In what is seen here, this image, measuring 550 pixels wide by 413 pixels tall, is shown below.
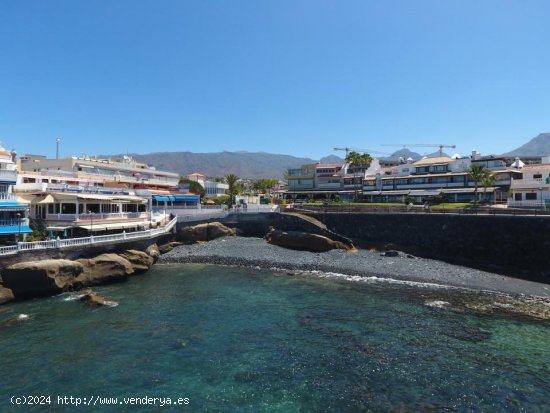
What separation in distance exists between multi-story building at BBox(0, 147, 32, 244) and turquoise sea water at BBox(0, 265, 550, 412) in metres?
8.20

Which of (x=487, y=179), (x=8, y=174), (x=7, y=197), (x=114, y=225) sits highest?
(x=8, y=174)

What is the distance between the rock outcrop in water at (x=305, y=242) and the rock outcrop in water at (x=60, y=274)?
19.8 meters

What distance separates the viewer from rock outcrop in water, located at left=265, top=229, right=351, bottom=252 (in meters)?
48.7

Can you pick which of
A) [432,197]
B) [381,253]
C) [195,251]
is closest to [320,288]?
[381,253]

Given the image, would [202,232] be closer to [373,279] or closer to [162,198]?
[162,198]

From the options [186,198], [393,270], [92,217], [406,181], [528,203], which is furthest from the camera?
[406,181]

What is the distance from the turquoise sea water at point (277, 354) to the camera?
16031 mm

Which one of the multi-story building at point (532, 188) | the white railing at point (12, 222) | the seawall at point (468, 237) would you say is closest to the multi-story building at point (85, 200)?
the white railing at point (12, 222)

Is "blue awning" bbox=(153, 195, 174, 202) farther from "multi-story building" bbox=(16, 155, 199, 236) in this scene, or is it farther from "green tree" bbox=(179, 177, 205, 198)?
"green tree" bbox=(179, 177, 205, 198)

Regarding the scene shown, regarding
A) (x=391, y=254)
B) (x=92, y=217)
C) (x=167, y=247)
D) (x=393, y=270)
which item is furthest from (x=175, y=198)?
(x=393, y=270)

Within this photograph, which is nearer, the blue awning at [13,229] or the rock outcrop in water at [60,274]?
the rock outcrop in water at [60,274]

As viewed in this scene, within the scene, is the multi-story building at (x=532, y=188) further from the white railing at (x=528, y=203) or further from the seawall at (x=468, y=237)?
the seawall at (x=468, y=237)

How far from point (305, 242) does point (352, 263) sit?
892cm

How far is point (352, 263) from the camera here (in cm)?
4191
